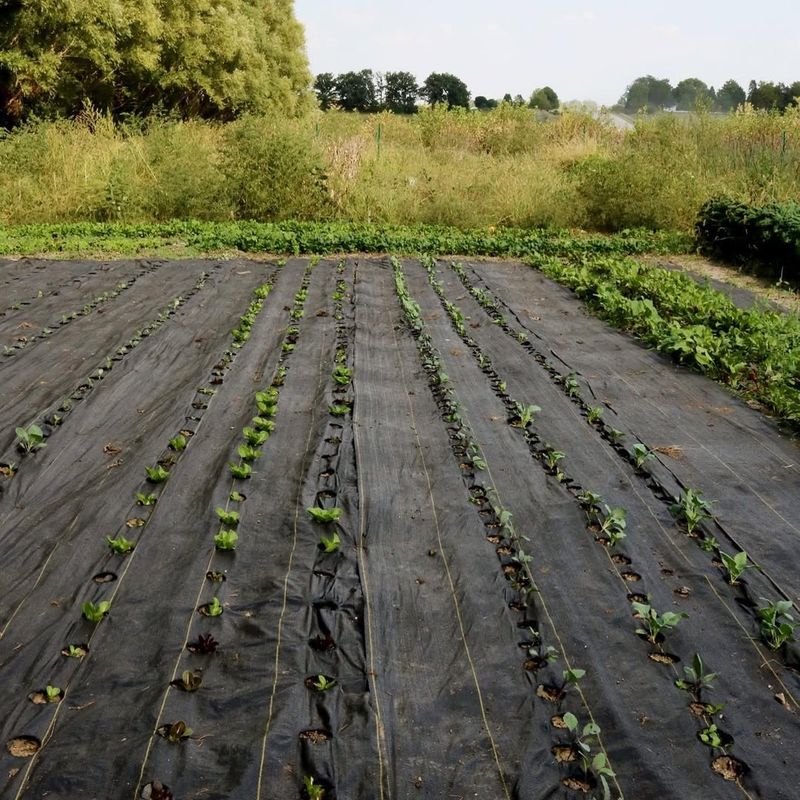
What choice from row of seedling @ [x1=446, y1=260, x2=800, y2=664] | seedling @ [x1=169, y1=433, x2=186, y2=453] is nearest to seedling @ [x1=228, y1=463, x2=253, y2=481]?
seedling @ [x1=169, y1=433, x2=186, y2=453]

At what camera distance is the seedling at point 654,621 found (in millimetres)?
3084

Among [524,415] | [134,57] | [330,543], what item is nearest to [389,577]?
[330,543]

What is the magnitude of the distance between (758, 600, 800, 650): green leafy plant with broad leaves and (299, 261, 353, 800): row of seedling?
66.4 inches

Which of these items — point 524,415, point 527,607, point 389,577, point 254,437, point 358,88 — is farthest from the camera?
point 358,88

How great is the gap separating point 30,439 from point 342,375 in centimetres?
225

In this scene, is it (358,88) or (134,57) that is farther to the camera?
(358,88)

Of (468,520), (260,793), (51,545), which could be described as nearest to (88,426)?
(51,545)

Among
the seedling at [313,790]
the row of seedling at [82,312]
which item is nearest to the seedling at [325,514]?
the seedling at [313,790]

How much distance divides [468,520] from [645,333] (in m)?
4.36

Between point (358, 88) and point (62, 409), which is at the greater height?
point (358, 88)

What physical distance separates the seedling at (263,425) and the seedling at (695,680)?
9.71 feet

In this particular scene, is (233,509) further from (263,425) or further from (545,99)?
(545,99)

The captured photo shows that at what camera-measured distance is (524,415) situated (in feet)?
17.4

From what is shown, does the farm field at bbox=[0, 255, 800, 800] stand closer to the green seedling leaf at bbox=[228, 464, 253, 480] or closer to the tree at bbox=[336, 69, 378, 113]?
the green seedling leaf at bbox=[228, 464, 253, 480]
